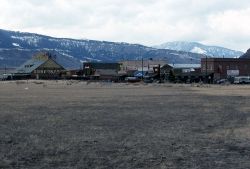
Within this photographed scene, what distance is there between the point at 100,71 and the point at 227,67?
45617 millimetres

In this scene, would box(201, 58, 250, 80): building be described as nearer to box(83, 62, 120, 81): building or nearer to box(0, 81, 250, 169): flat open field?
box(83, 62, 120, 81): building

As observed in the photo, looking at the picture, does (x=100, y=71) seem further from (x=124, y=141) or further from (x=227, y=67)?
(x=124, y=141)

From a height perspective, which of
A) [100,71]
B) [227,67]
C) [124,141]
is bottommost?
[124,141]

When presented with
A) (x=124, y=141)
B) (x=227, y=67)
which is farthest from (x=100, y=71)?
(x=124, y=141)

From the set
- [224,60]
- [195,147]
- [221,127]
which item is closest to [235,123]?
[221,127]

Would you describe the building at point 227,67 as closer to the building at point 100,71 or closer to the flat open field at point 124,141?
the building at point 100,71

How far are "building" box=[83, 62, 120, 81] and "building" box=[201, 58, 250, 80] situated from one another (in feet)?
84.5

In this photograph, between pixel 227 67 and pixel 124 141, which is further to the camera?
pixel 227 67

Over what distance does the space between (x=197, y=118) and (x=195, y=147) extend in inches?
423

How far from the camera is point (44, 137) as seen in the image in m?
18.4

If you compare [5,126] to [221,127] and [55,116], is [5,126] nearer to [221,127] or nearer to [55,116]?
[55,116]

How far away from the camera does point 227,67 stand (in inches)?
5399

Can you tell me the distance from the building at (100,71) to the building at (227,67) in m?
25.7

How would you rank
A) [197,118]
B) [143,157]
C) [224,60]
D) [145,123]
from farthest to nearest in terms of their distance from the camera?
[224,60], [197,118], [145,123], [143,157]
